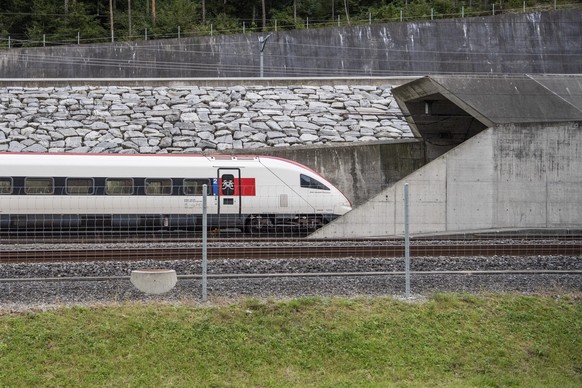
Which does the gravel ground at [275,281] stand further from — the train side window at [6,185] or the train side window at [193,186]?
the train side window at [6,185]

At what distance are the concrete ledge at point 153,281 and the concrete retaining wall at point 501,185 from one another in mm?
10207

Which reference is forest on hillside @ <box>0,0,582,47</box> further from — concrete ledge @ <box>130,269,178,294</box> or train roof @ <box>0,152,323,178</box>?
concrete ledge @ <box>130,269,178,294</box>

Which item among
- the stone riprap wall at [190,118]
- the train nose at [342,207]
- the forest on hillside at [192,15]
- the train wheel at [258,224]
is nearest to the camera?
the train wheel at [258,224]

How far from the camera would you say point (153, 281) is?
37.0 feet

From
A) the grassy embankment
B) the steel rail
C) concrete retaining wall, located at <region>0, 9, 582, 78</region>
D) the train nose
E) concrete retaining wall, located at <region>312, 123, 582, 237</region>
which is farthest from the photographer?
concrete retaining wall, located at <region>0, 9, 582, 78</region>

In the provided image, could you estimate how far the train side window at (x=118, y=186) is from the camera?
77.8 feet

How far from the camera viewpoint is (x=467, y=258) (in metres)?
15.2

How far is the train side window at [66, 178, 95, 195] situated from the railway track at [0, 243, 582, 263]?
25.2ft

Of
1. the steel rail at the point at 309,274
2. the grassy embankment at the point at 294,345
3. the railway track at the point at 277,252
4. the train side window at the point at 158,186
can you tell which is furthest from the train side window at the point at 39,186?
the grassy embankment at the point at 294,345

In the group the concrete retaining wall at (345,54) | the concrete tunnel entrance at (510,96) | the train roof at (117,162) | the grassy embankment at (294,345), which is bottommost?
the grassy embankment at (294,345)

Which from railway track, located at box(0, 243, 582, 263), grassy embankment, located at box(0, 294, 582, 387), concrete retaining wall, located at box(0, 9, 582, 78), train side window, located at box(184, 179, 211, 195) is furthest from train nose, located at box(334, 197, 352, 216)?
concrete retaining wall, located at box(0, 9, 582, 78)

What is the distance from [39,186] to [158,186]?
3360 millimetres

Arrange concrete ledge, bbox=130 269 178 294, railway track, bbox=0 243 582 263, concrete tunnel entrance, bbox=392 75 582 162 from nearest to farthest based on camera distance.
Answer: concrete ledge, bbox=130 269 178 294, railway track, bbox=0 243 582 263, concrete tunnel entrance, bbox=392 75 582 162

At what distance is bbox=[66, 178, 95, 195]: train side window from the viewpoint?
23.5m
